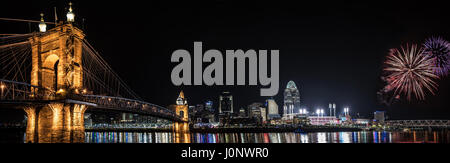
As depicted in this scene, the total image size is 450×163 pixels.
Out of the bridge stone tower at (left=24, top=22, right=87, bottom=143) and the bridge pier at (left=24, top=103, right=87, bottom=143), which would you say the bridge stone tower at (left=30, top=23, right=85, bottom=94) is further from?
the bridge pier at (left=24, top=103, right=87, bottom=143)

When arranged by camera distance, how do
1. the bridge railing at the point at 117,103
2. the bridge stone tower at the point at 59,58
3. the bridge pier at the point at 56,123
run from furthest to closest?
the bridge railing at the point at 117,103
the bridge stone tower at the point at 59,58
the bridge pier at the point at 56,123

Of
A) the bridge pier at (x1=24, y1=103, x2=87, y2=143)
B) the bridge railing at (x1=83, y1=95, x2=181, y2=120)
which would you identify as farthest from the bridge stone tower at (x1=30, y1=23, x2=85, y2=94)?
the bridge railing at (x1=83, y1=95, x2=181, y2=120)

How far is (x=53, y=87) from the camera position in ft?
107

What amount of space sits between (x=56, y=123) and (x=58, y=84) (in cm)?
397

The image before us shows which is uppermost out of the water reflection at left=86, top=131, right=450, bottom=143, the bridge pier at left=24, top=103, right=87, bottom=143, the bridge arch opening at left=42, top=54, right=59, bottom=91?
the bridge arch opening at left=42, top=54, right=59, bottom=91

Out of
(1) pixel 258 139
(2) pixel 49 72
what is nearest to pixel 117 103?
(2) pixel 49 72

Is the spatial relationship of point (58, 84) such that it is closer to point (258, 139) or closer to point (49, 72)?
point (49, 72)

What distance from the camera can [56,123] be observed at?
2783 centimetres

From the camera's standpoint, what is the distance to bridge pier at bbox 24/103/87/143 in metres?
28.0

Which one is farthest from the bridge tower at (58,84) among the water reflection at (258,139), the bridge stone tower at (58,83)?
the water reflection at (258,139)

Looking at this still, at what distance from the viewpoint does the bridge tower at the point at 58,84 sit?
28.2 m

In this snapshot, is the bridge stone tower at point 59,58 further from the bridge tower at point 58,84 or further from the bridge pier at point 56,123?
the bridge pier at point 56,123
